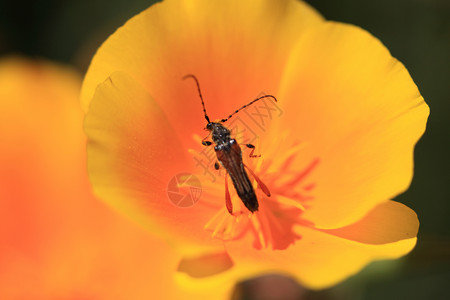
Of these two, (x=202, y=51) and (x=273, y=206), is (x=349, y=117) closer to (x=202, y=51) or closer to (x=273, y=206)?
(x=273, y=206)

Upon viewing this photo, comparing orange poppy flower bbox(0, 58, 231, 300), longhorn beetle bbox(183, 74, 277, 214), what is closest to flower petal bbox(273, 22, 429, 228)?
longhorn beetle bbox(183, 74, 277, 214)

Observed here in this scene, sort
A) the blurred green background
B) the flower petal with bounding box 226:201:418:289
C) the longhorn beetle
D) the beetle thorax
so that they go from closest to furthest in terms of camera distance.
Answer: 1. the flower petal with bounding box 226:201:418:289
2. the longhorn beetle
3. the beetle thorax
4. the blurred green background

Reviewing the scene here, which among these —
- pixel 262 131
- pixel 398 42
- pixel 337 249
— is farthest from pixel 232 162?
pixel 398 42

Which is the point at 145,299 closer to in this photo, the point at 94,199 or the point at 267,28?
the point at 94,199

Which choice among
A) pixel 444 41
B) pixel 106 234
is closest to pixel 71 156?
pixel 106 234

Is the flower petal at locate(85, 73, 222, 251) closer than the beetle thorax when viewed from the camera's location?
Yes

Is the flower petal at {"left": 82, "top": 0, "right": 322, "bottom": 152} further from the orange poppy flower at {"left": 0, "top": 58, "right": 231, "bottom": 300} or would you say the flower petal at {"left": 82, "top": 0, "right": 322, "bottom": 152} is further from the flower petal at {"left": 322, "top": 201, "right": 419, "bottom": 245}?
the flower petal at {"left": 322, "top": 201, "right": 419, "bottom": 245}
